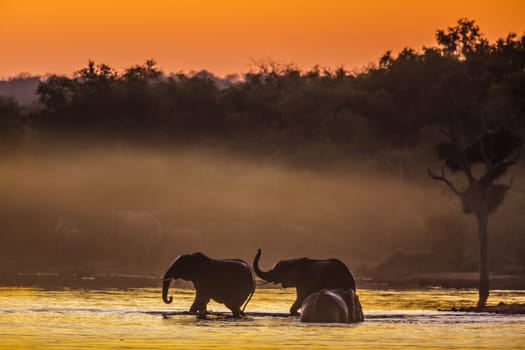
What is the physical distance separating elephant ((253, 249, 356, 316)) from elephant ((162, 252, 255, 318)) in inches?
31.8

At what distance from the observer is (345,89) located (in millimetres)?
133750

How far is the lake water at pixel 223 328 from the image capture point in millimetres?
35406

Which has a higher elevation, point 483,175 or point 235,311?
point 483,175

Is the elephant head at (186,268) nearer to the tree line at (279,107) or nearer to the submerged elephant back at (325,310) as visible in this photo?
the submerged elephant back at (325,310)

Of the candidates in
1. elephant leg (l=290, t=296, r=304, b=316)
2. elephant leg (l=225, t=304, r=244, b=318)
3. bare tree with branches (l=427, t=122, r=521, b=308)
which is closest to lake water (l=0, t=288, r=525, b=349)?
elephant leg (l=290, t=296, r=304, b=316)

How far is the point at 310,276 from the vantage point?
150ft

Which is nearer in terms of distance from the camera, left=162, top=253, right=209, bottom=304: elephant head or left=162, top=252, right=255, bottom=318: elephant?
left=162, top=252, right=255, bottom=318: elephant

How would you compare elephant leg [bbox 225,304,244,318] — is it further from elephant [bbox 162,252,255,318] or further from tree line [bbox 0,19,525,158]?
tree line [bbox 0,19,525,158]

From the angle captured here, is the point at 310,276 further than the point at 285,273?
No

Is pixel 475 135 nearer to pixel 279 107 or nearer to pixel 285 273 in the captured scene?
pixel 279 107

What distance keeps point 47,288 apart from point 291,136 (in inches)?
2288

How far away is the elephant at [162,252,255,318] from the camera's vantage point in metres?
44.5

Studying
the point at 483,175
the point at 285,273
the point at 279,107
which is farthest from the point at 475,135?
the point at 285,273

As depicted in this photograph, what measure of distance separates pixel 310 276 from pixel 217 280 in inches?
111
